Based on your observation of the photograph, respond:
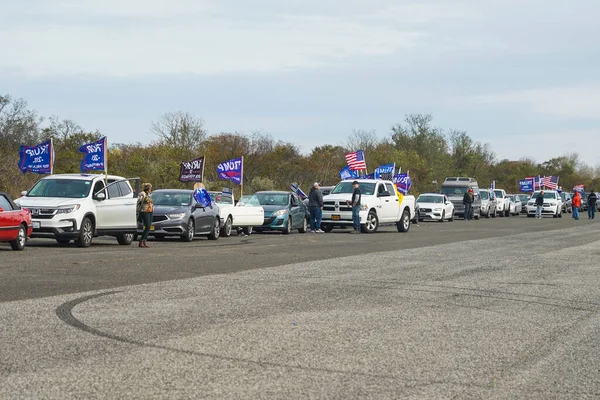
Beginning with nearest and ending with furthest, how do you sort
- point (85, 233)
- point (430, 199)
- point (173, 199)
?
point (85, 233) → point (173, 199) → point (430, 199)

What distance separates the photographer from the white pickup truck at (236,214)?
31703mm

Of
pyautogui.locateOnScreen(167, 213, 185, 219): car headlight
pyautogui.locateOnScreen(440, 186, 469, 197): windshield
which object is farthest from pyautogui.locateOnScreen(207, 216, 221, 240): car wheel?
pyautogui.locateOnScreen(440, 186, 469, 197): windshield

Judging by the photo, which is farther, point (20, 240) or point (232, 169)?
point (232, 169)

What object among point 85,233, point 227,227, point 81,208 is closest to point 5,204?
point 81,208

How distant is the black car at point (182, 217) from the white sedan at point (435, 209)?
81.7 ft

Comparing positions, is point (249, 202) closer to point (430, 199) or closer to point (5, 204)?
point (5, 204)

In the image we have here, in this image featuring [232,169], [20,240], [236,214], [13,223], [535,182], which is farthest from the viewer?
[535,182]

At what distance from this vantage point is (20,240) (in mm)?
21562

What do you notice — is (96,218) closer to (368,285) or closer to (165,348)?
(368,285)

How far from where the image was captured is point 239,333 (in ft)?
30.5

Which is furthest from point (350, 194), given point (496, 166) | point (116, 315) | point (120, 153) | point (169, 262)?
point (496, 166)

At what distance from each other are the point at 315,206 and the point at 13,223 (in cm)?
1527

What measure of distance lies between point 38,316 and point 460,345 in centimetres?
430

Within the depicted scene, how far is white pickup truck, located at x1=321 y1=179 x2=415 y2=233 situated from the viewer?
35.7m
